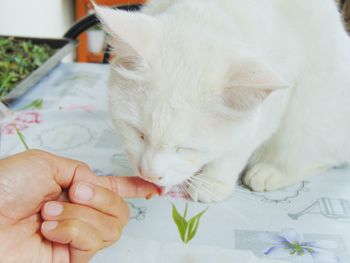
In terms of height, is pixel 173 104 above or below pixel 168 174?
above

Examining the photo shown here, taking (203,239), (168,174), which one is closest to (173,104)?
(168,174)

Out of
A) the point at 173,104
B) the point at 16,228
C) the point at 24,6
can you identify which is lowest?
the point at 24,6

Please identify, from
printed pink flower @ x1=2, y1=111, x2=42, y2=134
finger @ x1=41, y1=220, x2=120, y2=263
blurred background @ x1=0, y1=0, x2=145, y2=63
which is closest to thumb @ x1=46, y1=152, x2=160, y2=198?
finger @ x1=41, y1=220, x2=120, y2=263

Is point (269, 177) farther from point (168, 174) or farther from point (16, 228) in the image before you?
A: point (16, 228)

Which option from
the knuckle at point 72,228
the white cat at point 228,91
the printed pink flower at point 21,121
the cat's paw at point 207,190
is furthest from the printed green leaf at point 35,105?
the knuckle at point 72,228

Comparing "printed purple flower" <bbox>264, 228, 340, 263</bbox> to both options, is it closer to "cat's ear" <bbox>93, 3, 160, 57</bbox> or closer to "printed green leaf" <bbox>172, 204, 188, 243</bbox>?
"printed green leaf" <bbox>172, 204, 188, 243</bbox>

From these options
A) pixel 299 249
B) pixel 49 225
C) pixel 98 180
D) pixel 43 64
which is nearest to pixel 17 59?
pixel 43 64
